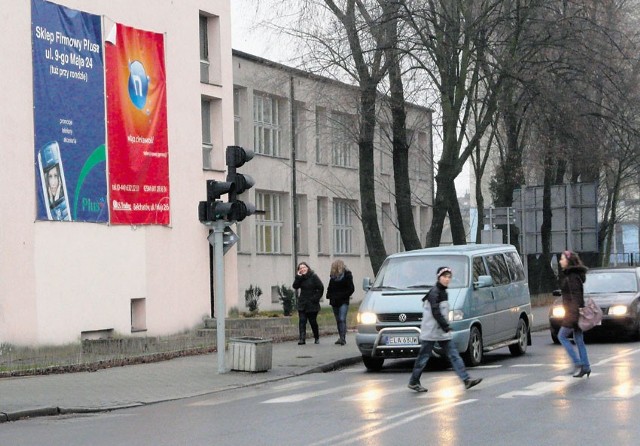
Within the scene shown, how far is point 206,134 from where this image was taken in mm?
36906

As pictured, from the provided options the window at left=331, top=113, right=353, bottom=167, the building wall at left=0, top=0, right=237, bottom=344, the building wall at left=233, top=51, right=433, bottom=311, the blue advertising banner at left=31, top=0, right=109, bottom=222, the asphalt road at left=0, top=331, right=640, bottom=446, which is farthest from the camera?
the building wall at left=233, top=51, right=433, bottom=311

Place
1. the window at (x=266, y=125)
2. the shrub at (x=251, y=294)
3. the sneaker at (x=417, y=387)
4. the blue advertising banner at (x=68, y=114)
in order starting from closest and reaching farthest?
the sneaker at (x=417, y=387)
the blue advertising banner at (x=68, y=114)
the shrub at (x=251, y=294)
the window at (x=266, y=125)

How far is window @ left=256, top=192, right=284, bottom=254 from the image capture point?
46094 mm

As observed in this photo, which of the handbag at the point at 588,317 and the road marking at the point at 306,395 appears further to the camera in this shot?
the handbag at the point at 588,317

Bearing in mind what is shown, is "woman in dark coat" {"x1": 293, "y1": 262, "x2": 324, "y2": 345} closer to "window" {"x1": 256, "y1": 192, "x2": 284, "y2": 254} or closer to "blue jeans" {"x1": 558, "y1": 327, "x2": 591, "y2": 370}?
"blue jeans" {"x1": 558, "y1": 327, "x2": 591, "y2": 370}

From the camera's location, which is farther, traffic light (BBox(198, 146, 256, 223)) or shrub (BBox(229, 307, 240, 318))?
shrub (BBox(229, 307, 240, 318))

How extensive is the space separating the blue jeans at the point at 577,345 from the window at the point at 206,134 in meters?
19.5

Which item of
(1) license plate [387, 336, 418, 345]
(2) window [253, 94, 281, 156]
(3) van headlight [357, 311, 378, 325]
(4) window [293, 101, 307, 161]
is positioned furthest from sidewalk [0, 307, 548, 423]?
(4) window [293, 101, 307, 161]

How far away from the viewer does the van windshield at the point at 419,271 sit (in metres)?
21.0

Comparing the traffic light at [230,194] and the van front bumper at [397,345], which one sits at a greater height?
the traffic light at [230,194]

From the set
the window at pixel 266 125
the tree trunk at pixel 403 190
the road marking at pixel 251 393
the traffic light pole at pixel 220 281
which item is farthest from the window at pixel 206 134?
the road marking at pixel 251 393

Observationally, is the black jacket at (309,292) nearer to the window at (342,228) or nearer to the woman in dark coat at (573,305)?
the woman in dark coat at (573,305)

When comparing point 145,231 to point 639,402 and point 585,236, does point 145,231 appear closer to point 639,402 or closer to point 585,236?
point 585,236

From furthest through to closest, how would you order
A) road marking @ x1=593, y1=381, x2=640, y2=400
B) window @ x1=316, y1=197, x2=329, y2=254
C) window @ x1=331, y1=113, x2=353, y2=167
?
window @ x1=316, y1=197, x2=329, y2=254 → window @ x1=331, y1=113, x2=353, y2=167 → road marking @ x1=593, y1=381, x2=640, y2=400
